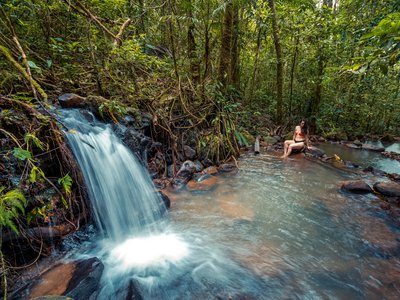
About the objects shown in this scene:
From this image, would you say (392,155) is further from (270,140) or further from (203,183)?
(203,183)

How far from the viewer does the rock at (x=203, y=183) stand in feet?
17.6

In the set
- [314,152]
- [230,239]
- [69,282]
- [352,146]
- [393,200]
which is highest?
[69,282]

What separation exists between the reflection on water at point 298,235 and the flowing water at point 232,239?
0.01 m

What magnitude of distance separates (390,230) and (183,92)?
5409 mm

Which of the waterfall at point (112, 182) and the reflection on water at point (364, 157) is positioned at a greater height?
the waterfall at point (112, 182)

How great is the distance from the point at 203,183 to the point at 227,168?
1.24m

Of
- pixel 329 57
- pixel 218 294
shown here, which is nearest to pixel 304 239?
pixel 218 294

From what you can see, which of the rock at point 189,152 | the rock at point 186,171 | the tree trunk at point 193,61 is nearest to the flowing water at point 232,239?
the rock at point 186,171

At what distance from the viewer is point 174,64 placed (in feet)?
19.9

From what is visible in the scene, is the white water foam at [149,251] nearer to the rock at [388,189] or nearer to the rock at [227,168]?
the rock at [227,168]

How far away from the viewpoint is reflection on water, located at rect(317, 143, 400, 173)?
8102 mm

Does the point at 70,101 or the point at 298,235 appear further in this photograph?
the point at 70,101

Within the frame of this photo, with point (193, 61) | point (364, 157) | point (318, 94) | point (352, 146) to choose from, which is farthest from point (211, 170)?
point (318, 94)

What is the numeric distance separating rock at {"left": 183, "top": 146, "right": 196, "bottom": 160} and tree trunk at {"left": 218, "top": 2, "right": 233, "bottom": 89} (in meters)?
2.42
